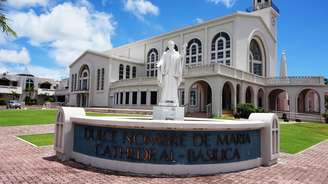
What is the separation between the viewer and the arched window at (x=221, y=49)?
35.3 meters

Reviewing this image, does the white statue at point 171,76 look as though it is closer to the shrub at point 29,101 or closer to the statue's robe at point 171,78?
the statue's robe at point 171,78

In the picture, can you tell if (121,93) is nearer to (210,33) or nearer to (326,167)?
(210,33)

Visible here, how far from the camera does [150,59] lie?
48.9 metres

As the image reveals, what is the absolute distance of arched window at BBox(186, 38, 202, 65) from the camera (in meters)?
39.1

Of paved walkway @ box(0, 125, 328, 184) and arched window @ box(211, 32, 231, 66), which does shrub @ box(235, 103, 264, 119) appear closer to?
arched window @ box(211, 32, 231, 66)

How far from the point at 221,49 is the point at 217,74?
10.9 metres

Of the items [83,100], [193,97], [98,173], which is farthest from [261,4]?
[98,173]

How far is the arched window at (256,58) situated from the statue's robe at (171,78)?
29.6 meters

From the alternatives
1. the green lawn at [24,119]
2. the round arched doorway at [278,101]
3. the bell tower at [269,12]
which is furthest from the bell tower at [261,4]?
the green lawn at [24,119]

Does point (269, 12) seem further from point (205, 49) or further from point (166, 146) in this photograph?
point (166, 146)

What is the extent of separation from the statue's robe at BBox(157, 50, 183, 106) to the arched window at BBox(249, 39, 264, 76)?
29.6m

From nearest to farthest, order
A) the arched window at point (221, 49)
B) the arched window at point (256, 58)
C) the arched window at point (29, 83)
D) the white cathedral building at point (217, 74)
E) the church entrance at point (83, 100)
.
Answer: the white cathedral building at point (217, 74) → the arched window at point (221, 49) → the arched window at point (256, 58) → the church entrance at point (83, 100) → the arched window at point (29, 83)

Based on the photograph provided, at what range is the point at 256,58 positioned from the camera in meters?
39.4

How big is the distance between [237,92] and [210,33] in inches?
428
